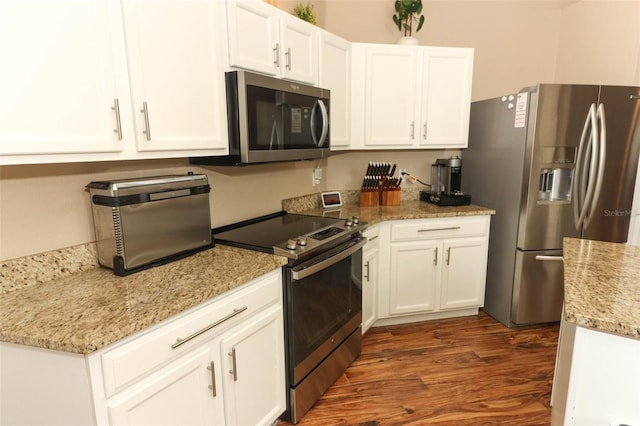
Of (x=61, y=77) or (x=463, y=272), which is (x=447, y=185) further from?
(x=61, y=77)

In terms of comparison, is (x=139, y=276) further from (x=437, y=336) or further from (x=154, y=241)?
Result: (x=437, y=336)

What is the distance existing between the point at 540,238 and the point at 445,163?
91cm

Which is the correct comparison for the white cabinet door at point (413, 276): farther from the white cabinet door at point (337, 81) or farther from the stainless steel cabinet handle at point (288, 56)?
the stainless steel cabinet handle at point (288, 56)

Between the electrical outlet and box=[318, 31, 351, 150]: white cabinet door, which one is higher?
box=[318, 31, 351, 150]: white cabinet door

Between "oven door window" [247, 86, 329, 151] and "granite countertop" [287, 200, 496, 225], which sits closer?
"oven door window" [247, 86, 329, 151]

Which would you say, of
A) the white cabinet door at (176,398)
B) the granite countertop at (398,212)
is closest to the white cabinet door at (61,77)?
the white cabinet door at (176,398)

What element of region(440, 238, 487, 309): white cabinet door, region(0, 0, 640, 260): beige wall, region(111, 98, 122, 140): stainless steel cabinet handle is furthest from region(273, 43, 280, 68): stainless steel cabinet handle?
region(440, 238, 487, 309): white cabinet door

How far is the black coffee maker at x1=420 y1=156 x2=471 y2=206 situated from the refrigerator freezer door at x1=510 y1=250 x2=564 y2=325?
591mm

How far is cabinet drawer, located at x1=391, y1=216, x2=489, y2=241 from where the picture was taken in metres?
2.66

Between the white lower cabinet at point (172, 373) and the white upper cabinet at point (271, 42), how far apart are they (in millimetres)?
1049

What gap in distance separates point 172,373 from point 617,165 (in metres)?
2.99

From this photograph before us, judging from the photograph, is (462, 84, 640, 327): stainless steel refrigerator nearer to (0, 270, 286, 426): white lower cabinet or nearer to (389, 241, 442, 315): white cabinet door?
(389, 241, 442, 315): white cabinet door

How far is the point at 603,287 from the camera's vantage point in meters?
1.22

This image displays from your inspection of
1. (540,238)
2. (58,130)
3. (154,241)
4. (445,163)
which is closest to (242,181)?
(154,241)
